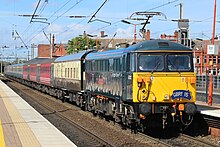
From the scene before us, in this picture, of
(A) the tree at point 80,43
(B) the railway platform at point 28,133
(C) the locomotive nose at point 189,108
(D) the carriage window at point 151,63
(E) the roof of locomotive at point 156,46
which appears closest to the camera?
(B) the railway platform at point 28,133

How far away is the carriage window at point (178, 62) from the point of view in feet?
48.0

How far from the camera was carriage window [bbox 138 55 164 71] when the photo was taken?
14.4m

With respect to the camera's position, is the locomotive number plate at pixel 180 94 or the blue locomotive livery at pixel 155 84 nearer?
the blue locomotive livery at pixel 155 84

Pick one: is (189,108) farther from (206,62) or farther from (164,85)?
(206,62)

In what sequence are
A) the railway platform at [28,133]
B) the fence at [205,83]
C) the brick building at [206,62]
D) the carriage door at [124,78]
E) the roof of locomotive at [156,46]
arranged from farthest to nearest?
the brick building at [206,62] → the fence at [205,83] → the carriage door at [124,78] → the roof of locomotive at [156,46] → the railway platform at [28,133]

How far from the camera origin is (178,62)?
1470cm

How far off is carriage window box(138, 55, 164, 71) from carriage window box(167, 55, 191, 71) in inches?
11.6

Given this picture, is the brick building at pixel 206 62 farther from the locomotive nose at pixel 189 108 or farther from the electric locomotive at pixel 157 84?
the locomotive nose at pixel 189 108

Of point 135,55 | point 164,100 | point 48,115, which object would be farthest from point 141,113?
point 48,115

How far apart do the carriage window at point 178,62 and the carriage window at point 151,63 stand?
29cm

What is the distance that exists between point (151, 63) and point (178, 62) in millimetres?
967

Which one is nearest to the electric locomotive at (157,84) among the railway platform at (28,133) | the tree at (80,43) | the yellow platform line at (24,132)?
the railway platform at (28,133)

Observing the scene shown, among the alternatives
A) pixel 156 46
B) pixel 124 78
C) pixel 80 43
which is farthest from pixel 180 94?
pixel 80 43

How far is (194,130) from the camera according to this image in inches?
647
